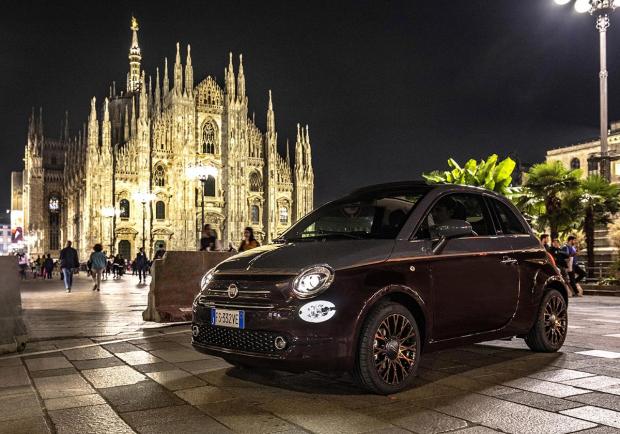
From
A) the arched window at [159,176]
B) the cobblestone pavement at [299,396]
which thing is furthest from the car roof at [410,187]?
the arched window at [159,176]

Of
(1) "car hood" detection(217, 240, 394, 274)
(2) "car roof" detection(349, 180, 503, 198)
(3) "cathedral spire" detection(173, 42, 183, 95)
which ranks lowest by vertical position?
(1) "car hood" detection(217, 240, 394, 274)

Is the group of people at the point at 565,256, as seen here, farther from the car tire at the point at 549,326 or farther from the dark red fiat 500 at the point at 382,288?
the dark red fiat 500 at the point at 382,288

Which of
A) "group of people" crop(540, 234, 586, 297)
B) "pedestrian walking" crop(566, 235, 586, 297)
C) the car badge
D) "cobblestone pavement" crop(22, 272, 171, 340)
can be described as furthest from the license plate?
"pedestrian walking" crop(566, 235, 586, 297)

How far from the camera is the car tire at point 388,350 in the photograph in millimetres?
4086

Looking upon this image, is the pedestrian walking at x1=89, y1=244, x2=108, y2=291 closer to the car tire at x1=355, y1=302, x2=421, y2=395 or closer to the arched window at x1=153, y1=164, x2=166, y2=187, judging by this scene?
the car tire at x1=355, y1=302, x2=421, y2=395

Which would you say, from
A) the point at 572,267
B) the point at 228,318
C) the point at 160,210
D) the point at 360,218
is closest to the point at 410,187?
the point at 360,218

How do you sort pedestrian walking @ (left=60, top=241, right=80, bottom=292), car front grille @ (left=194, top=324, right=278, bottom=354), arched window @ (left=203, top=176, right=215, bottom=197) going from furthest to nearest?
arched window @ (left=203, top=176, right=215, bottom=197), pedestrian walking @ (left=60, top=241, right=80, bottom=292), car front grille @ (left=194, top=324, right=278, bottom=354)

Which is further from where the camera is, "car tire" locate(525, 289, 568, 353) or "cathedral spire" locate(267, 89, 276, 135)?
"cathedral spire" locate(267, 89, 276, 135)

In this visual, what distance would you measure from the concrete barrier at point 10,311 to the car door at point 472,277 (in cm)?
470

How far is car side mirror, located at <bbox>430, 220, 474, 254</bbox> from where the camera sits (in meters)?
4.61

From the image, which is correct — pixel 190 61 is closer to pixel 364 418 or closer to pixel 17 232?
pixel 17 232

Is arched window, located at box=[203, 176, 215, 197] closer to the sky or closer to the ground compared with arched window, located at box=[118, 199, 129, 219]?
closer to the sky

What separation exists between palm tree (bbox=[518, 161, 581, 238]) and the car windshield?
16.6 m

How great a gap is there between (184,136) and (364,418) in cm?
5154
